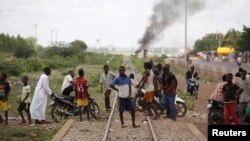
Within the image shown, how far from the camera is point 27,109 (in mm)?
15539

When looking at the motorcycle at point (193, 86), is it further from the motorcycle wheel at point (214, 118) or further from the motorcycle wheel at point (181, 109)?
the motorcycle wheel at point (214, 118)

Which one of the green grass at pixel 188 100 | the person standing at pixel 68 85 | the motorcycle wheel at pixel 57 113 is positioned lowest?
the green grass at pixel 188 100

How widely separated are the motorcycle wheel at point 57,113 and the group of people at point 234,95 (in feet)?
16.6

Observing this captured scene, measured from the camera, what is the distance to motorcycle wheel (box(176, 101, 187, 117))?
18.2 metres

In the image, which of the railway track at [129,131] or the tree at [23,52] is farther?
the tree at [23,52]

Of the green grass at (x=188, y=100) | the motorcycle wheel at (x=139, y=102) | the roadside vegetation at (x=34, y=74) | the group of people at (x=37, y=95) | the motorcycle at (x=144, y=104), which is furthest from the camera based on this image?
the green grass at (x=188, y=100)

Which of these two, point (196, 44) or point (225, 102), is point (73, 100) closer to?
point (225, 102)

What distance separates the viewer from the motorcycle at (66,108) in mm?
16172

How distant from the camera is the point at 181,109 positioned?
1866 centimetres

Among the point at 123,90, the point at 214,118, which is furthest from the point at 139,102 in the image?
the point at 214,118

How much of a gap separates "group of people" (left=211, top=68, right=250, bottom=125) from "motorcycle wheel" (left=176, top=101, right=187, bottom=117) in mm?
3614

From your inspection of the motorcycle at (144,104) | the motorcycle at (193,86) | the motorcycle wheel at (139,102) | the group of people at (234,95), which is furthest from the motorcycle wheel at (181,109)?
the motorcycle at (193,86)

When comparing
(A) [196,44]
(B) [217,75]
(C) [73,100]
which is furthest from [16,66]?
(A) [196,44]

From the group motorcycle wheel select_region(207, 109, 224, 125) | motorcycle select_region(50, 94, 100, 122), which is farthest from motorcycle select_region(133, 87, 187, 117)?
motorcycle wheel select_region(207, 109, 224, 125)
